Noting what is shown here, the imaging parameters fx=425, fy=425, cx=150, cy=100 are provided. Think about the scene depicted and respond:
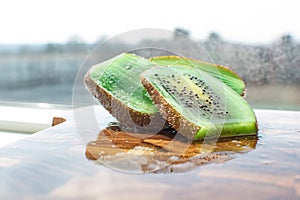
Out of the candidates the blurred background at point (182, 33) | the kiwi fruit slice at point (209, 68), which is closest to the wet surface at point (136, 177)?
the kiwi fruit slice at point (209, 68)

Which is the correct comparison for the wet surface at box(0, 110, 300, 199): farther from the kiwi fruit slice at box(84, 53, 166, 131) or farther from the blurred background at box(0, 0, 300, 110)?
the blurred background at box(0, 0, 300, 110)

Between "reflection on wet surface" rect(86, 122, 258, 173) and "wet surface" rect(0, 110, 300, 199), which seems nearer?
"wet surface" rect(0, 110, 300, 199)

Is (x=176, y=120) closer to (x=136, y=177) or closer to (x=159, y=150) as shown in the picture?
(x=159, y=150)

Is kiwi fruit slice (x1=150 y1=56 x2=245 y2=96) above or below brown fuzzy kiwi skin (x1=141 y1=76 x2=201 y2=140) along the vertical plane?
above

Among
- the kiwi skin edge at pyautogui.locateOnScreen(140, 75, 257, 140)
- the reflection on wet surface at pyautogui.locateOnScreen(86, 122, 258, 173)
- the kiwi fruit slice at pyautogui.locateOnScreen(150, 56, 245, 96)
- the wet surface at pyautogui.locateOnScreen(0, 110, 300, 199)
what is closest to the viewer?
the wet surface at pyautogui.locateOnScreen(0, 110, 300, 199)

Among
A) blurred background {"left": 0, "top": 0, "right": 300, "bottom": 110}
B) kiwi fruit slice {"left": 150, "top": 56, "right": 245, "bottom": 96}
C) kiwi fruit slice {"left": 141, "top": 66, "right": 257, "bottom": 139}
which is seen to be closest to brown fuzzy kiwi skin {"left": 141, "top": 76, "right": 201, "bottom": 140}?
kiwi fruit slice {"left": 141, "top": 66, "right": 257, "bottom": 139}

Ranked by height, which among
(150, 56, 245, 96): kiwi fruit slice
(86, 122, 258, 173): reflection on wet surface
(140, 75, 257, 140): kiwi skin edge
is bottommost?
(86, 122, 258, 173): reflection on wet surface

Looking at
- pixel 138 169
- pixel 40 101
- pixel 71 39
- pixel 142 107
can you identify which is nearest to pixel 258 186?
pixel 138 169
